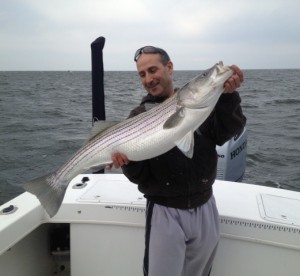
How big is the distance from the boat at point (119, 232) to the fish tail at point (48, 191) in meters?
0.50

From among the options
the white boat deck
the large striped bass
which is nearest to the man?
the large striped bass

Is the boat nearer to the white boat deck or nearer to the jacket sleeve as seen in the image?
the white boat deck

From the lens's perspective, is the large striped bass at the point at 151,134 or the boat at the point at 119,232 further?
the boat at the point at 119,232

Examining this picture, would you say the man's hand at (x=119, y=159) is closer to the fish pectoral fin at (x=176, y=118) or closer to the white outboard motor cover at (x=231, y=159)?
the fish pectoral fin at (x=176, y=118)

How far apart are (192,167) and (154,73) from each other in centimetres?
91

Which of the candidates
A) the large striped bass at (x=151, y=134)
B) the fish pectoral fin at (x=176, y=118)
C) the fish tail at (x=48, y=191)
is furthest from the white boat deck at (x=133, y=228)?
the fish pectoral fin at (x=176, y=118)

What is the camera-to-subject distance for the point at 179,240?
2.97m

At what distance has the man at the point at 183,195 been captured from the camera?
9.75ft

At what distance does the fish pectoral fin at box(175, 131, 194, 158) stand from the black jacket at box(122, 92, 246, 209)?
0.65 feet

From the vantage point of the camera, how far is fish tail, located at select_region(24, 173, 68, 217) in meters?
3.25

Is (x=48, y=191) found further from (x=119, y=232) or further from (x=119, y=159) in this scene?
(x=119, y=232)

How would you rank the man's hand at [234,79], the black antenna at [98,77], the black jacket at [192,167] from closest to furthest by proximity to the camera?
the man's hand at [234,79]
the black jacket at [192,167]
the black antenna at [98,77]

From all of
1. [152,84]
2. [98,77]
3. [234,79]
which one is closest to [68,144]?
[98,77]

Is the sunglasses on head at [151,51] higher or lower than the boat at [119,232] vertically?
higher
